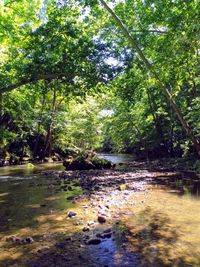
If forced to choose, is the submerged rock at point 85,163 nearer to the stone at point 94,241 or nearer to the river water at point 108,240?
the river water at point 108,240

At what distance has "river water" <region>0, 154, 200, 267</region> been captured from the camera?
555 cm

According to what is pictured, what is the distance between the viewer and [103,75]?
15.9 meters

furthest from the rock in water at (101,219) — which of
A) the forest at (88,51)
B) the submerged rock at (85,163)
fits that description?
the submerged rock at (85,163)

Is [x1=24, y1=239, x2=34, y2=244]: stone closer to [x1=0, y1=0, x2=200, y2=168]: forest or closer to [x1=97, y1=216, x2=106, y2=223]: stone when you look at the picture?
[x1=97, y1=216, x2=106, y2=223]: stone

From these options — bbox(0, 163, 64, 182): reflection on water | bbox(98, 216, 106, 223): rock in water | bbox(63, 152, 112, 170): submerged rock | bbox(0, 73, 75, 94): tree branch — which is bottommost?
bbox(98, 216, 106, 223): rock in water

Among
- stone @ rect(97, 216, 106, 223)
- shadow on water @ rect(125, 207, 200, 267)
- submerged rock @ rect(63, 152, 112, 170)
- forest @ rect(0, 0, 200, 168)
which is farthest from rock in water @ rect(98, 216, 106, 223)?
submerged rock @ rect(63, 152, 112, 170)

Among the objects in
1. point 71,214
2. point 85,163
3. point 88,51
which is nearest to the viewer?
point 71,214

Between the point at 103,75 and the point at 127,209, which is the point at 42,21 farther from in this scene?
the point at 127,209

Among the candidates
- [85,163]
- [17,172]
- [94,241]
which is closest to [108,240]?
[94,241]

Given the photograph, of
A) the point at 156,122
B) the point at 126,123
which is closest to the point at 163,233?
the point at 156,122

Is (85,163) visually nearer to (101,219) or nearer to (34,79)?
(34,79)

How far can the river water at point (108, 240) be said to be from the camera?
5.55 metres

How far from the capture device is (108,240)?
6.59 meters

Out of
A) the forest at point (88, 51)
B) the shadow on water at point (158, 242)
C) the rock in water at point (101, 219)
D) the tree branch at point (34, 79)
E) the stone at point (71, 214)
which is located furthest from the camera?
the tree branch at point (34, 79)
